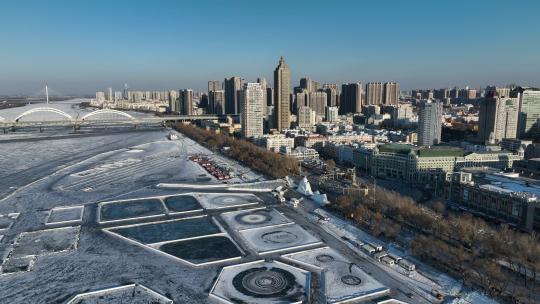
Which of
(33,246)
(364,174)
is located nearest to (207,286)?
(33,246)

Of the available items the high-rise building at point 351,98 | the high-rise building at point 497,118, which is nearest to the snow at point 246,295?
the high-rise building at point 497,118

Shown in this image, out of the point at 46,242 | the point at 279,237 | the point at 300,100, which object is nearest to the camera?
the point at 46,242

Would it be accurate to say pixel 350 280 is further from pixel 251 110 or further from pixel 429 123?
pixel 251 110

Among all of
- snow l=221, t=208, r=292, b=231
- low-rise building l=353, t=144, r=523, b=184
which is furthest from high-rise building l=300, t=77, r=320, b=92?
snow l=221, t=208, r=292, b=231

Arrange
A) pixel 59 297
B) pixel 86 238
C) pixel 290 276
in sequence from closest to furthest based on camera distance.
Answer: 1. pixel 59 297
2. pixel 290 276
3. pixel 86 238

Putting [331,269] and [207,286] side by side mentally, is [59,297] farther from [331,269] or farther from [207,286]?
[331,269]

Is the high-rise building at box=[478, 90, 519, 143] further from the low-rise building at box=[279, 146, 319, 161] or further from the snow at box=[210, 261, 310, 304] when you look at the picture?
the snow at box=[210, 261, 310, 304]

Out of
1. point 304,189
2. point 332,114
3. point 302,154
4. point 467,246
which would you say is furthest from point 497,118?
point 467,246

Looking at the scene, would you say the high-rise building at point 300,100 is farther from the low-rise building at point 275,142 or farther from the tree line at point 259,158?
the low-rise building at point 275,142
